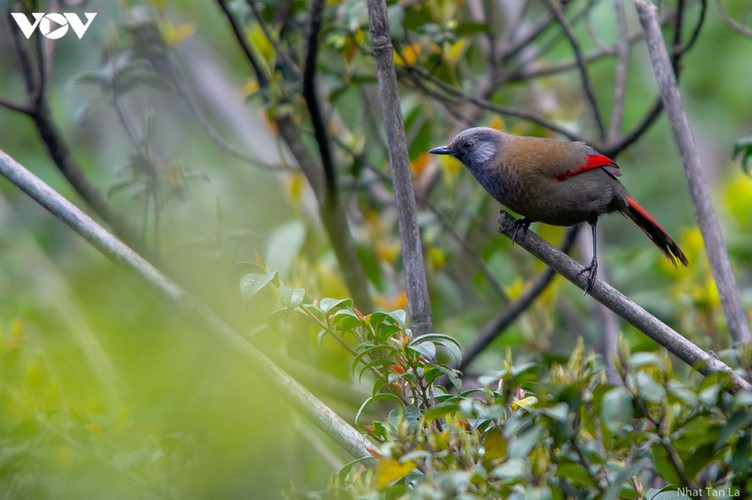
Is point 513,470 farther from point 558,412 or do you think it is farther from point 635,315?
point 635,315

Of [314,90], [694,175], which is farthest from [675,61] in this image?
[314,90]

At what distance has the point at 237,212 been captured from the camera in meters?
5.53

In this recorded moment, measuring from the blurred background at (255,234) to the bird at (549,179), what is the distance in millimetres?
339

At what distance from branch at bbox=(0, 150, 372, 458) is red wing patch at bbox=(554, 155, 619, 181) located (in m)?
1.68

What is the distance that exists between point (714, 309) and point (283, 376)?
2636 millimetres

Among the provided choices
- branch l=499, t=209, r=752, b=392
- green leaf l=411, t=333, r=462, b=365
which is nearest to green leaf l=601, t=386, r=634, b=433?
branch l=499, t=209, r=752, b=392

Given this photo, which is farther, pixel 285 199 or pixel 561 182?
pixel 285 199

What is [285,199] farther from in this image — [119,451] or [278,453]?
[119,451]

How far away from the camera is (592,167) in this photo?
3498 millimetres

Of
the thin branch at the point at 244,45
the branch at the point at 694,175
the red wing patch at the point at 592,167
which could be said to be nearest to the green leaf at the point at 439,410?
the branch at the point at 694,175

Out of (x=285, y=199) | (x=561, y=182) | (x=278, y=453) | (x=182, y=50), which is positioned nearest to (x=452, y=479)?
(x=278, y=453)

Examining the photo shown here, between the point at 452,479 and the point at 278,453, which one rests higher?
the point at 452,479

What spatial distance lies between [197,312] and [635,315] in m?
1.05

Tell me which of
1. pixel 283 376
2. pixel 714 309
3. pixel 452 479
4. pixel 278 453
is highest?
pixel 452 479
